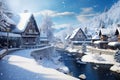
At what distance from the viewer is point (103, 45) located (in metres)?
76.4

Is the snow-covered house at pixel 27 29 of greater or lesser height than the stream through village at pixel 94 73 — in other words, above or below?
above

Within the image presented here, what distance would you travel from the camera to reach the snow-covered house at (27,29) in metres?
52.4

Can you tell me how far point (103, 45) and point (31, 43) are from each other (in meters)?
31.2

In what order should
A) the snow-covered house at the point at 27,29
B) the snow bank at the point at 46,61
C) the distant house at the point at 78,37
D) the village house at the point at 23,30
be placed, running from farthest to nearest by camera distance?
the distant house at the point at 78,37, the snow-covered house at the point at 27,29, the village house at the point at 23,30, the snow bank at the point at 46,61

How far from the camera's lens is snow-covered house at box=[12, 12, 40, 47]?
52356 mm

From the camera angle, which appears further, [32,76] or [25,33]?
[25,33]

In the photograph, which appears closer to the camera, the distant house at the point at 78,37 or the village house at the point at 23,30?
the village house at the point at 23,30

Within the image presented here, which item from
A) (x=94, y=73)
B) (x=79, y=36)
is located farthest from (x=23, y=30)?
(x=79, y=36)

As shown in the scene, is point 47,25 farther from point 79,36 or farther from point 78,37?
point 79,36

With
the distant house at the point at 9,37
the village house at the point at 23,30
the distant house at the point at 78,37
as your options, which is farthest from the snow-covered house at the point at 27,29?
the distant house at the point at 78,37

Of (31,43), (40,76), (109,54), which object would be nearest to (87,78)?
(40,76)

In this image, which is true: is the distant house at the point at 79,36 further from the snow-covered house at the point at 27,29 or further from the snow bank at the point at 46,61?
the snow bank at the point at 46,61

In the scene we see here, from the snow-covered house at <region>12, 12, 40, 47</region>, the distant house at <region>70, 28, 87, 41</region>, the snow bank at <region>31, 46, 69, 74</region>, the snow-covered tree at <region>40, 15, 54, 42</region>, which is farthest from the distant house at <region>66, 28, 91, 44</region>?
the snow bank at <region>31, 46, 69, 74</region>

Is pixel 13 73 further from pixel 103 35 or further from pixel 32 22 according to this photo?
pixel 103 35
